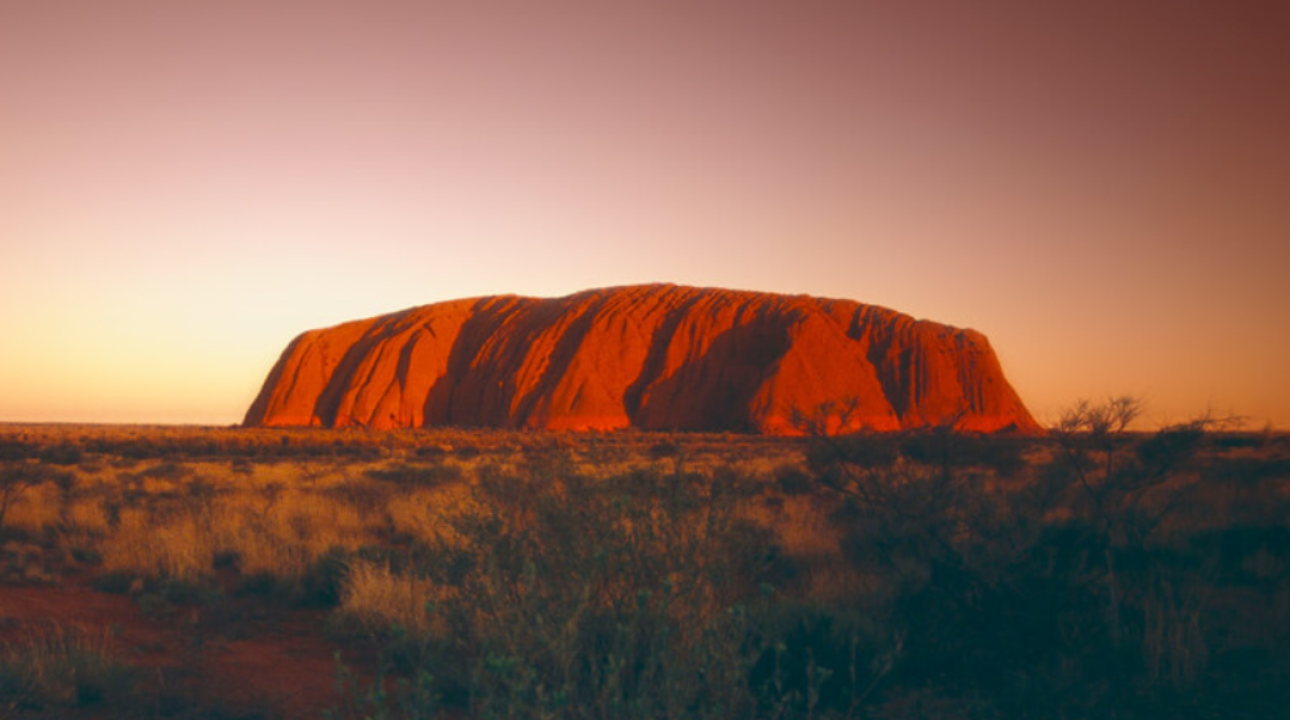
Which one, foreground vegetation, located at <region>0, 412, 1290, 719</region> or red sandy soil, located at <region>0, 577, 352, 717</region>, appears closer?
foreground vegetation, located at <region>0, 412, 1290, 719</region>

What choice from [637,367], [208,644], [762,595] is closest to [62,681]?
[208,644]

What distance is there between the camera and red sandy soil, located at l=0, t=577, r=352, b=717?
4.59m

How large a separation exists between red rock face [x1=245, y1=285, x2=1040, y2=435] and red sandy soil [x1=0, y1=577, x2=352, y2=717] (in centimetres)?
3885

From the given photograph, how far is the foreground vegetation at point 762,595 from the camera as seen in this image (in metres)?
3.57

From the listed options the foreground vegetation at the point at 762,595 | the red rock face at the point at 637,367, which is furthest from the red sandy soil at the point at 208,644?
the red rock face at the point at 637,367

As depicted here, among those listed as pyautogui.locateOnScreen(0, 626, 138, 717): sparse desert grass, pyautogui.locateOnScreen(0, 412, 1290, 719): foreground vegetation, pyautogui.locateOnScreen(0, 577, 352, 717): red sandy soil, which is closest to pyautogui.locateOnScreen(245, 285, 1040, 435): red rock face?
pyautogui.locateOnScreen(0, 412, 1290, 719): foreground vegetation

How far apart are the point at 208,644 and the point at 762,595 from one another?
4.21 m

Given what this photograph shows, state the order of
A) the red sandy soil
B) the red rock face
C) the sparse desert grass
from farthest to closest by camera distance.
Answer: the red rock face
the red sandy soil
the sparse desert grass

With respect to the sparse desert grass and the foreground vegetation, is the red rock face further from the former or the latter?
the sparse desert grass

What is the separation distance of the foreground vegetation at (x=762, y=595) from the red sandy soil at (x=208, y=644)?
179 millimetres

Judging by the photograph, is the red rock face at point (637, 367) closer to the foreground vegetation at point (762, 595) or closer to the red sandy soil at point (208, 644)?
the foreground vegetation at point (762, 595)

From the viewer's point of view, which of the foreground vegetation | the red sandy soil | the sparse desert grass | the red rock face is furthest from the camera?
the red rock face

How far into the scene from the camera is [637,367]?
50281mm

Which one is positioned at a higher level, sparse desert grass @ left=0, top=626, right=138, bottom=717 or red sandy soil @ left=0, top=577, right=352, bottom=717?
sparse desert grass @ left=0, top=626, right=138, bottom=717
